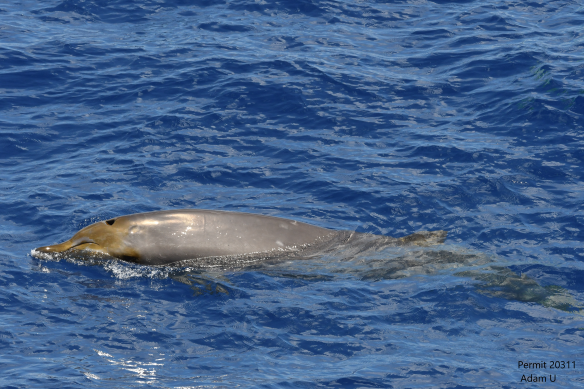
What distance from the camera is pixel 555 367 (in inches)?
419

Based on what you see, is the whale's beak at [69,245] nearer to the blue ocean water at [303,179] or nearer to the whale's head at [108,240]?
the whale's head at [108,240]

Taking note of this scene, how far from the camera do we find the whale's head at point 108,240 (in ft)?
43.7

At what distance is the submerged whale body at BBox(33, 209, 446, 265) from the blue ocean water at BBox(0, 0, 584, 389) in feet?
1.01

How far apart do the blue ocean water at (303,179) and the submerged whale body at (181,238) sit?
1.01 feet

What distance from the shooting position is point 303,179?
1756cm

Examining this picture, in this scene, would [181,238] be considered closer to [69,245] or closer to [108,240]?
[108,240]

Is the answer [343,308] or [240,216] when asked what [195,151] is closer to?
[240,216]

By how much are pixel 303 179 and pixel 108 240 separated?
18.9 feet

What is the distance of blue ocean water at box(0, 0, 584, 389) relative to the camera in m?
11.1

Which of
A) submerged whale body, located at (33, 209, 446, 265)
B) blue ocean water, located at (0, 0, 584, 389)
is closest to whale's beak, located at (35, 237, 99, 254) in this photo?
submerged whale body, located at (33, 209, 446, 265)

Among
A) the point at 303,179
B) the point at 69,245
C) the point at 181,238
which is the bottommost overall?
the point at 69,245

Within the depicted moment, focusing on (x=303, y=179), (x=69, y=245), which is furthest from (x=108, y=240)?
(x=303, y=179)

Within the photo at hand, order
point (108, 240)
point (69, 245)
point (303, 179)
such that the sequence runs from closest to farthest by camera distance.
A: point (108, 240), point (69, 245), point (303, 179)

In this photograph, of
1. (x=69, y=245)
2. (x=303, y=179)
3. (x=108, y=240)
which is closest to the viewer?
(x=108, y=240)
